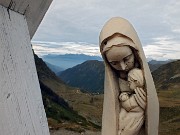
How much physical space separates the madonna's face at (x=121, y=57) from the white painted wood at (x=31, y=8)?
1.30m

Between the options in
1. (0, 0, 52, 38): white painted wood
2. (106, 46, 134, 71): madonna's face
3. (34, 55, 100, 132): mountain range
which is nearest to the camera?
(0, 0, 52, 38): white painted wood

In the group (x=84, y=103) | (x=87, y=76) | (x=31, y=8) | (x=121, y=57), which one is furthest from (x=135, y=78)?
(x=87, y=76)

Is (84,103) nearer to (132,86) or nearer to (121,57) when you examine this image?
(132,86)

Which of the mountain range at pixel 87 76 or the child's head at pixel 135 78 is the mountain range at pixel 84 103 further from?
the mountain range at pixel 87 76

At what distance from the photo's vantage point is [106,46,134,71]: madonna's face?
3137 mm

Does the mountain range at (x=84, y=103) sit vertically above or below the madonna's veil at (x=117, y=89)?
below

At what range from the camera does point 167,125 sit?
41000 millimetres

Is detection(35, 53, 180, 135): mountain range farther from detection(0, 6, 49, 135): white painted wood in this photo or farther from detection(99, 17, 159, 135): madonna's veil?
detection(0, 6, 49, 135): white painted wood

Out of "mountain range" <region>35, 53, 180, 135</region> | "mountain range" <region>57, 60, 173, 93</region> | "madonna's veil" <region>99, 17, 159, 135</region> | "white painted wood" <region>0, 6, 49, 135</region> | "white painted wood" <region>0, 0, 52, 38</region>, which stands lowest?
"mountain range" <region>57, 60, 173, 93</region>

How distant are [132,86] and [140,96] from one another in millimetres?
108

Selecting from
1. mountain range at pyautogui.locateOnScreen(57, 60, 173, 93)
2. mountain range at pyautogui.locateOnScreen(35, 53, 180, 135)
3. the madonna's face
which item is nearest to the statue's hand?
the madonna's face

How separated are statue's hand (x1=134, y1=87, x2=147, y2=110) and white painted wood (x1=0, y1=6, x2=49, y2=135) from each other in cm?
186

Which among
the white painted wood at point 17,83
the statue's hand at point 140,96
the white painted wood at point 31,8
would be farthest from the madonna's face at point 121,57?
the white painted wood at point 17,83

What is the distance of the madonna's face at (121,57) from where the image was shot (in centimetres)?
314
